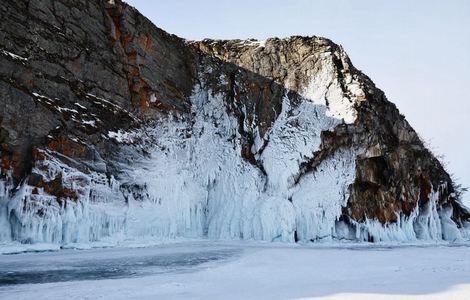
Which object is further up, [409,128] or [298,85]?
[298,85]

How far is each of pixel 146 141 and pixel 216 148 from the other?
383 cm

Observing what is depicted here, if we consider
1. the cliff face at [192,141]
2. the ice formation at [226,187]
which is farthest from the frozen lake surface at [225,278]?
the cliff face at [192,141]

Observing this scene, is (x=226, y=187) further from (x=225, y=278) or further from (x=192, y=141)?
(x=225, y=278)

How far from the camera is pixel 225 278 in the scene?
320 inches

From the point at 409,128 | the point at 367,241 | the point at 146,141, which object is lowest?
the point at 367,241

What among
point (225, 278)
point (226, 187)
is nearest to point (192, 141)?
point (226, 187)

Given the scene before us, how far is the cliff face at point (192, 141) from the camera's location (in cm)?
1540

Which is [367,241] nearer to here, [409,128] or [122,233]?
[409,128]

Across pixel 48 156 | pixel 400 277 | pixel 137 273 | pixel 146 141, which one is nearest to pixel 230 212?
pixel 146 141

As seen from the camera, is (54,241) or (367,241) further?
(367,241)

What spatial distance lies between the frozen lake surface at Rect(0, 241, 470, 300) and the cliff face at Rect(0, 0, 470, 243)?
4710 mm

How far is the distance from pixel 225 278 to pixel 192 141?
13863mm

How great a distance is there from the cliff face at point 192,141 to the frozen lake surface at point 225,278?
15.5 ft

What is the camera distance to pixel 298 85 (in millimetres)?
24297
